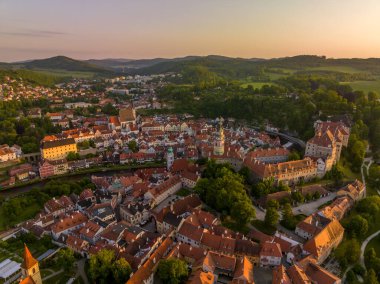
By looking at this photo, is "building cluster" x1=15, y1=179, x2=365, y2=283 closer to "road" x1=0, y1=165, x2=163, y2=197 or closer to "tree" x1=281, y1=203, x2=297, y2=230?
"tree" x1=281, y1=203, x2=297, y2=230

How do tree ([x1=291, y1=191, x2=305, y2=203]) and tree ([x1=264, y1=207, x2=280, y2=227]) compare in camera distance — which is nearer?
tree ([x1=264, y1=207, x2=280, y2=227])

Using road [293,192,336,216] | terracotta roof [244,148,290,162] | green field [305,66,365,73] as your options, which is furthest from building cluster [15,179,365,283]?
green field [305,66,365,73]

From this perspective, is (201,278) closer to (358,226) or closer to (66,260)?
(66,260)

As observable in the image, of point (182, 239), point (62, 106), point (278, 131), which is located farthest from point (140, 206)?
point (62, 106)

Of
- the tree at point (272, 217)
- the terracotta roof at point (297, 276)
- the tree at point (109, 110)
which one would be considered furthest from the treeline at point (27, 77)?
the terracotta roof at point (297, 276)

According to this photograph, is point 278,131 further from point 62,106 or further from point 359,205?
point 62,106
